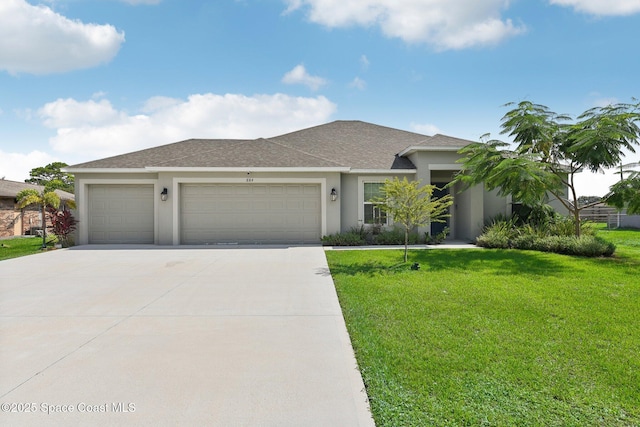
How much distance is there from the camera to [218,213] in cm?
1346

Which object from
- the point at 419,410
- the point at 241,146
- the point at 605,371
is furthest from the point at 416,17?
the point at 419,410

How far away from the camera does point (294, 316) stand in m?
4.89

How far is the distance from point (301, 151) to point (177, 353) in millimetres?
12197

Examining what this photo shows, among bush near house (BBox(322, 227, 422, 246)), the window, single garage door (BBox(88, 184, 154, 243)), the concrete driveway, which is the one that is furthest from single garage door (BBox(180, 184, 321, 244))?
the concrete driveway

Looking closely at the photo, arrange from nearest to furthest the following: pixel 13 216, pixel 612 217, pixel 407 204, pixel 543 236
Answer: pixel 407 204 < pixel 543 236 < pixel 13 216 < pixel 612 217

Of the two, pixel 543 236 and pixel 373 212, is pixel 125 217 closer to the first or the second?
pixel 373 212

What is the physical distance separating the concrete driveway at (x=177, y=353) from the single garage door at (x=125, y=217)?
20.8 feet

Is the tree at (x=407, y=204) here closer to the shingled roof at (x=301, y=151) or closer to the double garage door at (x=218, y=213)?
the shingled roof at (x=301, y=151)

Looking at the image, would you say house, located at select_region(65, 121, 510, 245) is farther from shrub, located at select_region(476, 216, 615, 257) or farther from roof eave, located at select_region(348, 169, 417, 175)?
shrub, located at select_region(476, 216, 615, 257)

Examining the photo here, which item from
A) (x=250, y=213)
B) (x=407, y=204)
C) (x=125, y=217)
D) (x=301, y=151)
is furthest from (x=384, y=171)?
(x=125, y=217)

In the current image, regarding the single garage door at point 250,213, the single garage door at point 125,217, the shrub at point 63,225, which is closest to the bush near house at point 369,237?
the single garage door at point 250,213

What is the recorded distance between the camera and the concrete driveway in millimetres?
2652

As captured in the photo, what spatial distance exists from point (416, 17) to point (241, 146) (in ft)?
29.5

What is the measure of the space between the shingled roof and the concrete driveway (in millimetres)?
6991
